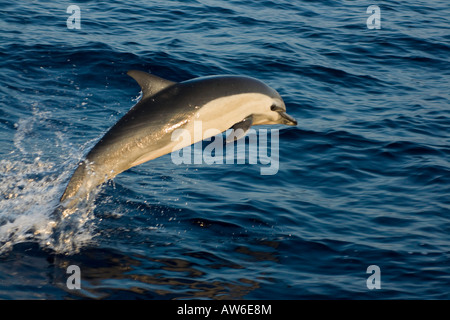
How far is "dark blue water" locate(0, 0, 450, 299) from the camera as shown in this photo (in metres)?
7.45

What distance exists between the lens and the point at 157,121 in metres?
7.38

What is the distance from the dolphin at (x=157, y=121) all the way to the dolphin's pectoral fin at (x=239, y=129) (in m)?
0.01

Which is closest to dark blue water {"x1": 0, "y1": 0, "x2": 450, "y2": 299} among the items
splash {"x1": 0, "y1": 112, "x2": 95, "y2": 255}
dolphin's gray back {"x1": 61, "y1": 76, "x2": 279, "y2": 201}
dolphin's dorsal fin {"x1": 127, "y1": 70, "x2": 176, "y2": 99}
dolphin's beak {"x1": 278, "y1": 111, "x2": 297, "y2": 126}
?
splash {"x1": 0, "y1": 112, "x2": 95, "y2": 255}

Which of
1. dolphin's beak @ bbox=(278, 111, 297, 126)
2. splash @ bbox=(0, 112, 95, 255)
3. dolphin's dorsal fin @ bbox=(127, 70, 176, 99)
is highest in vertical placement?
dolphin's beak @ bbox=(278, 111, 297, 126)

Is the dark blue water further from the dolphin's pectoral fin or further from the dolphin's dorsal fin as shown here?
the dolphin's dorsal fin

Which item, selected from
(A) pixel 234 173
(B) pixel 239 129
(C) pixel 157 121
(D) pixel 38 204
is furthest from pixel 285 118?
(D) pixel 38 204

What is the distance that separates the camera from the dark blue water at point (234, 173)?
7.45 metres

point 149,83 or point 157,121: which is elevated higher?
point 149,83

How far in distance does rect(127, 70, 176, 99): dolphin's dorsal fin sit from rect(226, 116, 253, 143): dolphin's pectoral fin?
93cm

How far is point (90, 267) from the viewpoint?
736 centimetres

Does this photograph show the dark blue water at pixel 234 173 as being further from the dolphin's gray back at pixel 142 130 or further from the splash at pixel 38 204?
the dolphin's gray back at pixel 142 130

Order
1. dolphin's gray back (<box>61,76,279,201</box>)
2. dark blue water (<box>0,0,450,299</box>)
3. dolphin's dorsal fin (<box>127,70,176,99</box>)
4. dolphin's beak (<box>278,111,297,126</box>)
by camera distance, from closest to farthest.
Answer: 1. dolphin's gray back (<box>61,76,279,201</box>)
2. dolphin's dorsal fin (<box>127,70,176,99</box>)
3. dark blue water (<box>0,0,450,299</box>)
4. dolphin's beak (<box>278,111,297,126</box>)

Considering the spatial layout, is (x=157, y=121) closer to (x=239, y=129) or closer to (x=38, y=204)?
(x=239, y=129)

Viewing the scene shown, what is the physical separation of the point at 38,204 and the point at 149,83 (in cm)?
247
